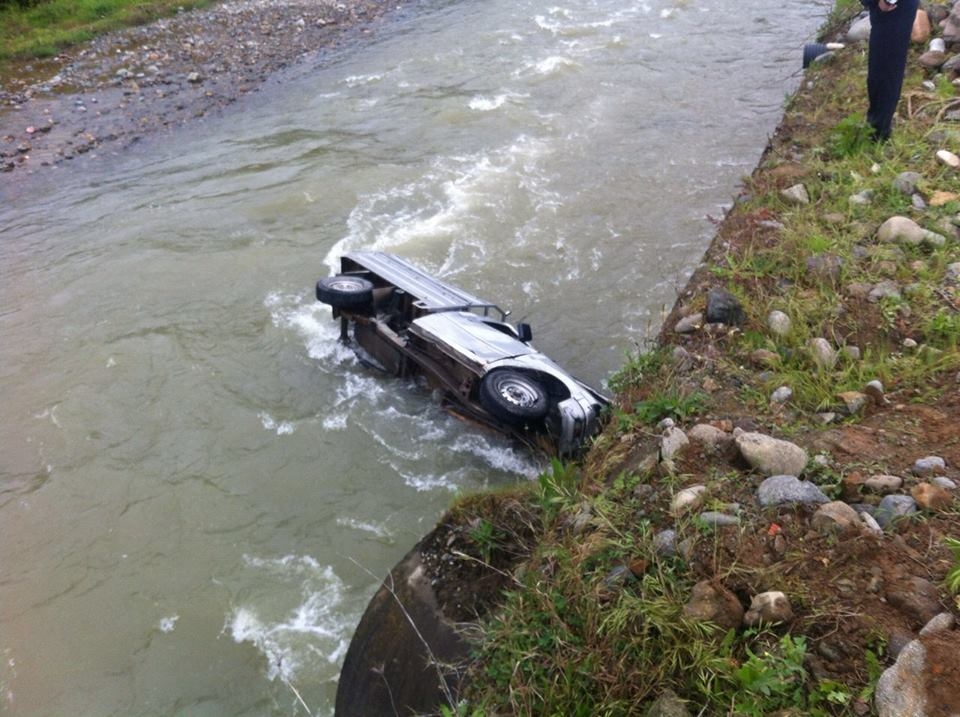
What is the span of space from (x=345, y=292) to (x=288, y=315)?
1655 millimetres

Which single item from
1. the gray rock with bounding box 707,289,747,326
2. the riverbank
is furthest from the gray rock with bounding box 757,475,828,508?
the gray rock with bounding box 707,289,747,326

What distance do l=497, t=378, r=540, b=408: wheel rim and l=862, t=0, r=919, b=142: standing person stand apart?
414 centimetres

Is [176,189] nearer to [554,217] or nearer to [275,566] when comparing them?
[554,217]

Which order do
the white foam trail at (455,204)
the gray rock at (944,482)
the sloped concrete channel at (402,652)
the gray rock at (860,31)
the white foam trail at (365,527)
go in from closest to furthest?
the gray rock at (944,482)
the sloped concrete channel at (402,652)
the white foam trail at (365,527)
the white foam trail at (455,204)
the gray rock at (860,31)

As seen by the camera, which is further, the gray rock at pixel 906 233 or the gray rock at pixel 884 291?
the gray rock at pixel 906 233

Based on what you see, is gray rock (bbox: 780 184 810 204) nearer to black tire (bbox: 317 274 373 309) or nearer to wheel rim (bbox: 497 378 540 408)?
wheel rim (bbox: 497 378 540 408)

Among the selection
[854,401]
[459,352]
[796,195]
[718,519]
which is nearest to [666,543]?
[718,519]

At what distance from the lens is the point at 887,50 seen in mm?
6047

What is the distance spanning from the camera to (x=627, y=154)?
11.0m

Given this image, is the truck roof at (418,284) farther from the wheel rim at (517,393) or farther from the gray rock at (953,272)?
the gray rock at (953,272)

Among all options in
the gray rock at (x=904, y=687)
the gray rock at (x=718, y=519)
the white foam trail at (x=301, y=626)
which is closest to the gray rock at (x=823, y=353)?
the gray rock at (x=718, y=519)

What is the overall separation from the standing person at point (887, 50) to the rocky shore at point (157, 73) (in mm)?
11308

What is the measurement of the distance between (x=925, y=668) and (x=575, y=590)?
4.57 ft

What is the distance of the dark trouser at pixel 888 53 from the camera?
585cm
